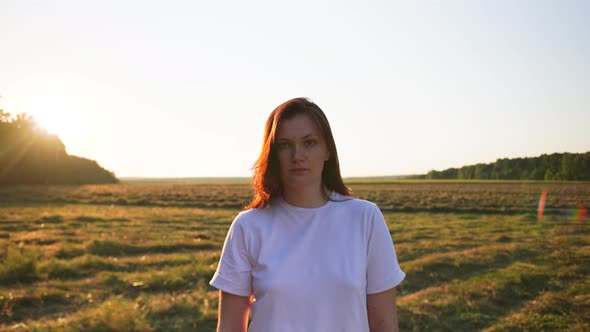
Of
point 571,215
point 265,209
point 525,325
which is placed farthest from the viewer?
point 571,215

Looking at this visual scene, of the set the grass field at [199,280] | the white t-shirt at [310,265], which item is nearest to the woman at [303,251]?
the white t-shirt at [310,265]

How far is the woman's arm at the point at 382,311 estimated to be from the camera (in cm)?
207

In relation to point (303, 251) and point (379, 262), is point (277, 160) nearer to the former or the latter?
point (303, 251)

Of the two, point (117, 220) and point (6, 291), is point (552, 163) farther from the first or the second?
point (6, 291)

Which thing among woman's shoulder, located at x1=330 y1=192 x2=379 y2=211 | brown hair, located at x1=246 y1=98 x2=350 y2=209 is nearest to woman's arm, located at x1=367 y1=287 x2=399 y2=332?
woman's shoulder, located at x1=330 y1=192 x2=379 y2=211

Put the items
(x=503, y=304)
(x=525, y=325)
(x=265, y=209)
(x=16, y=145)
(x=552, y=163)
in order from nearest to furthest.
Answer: (x=265, y=209) < (x=525, y=325) < (x=503, y=304) < (x=552, y=163) < (x=16, y=145)

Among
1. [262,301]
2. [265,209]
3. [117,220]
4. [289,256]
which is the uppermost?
[265,209]

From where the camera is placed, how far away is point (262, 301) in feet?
6.54

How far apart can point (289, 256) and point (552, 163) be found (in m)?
31.9

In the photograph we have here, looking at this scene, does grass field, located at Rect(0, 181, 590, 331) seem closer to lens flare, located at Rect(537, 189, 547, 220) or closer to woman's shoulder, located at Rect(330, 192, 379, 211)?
woman's shoulder, located at Rect(330, 192, 379, 211)

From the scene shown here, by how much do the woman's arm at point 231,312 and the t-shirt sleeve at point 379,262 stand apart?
566mm

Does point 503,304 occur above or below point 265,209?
below

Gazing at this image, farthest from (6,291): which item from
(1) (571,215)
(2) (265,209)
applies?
(1) (571,215)

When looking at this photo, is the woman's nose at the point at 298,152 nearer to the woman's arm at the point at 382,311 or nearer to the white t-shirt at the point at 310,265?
the white t-shirt at the point at 310,265
